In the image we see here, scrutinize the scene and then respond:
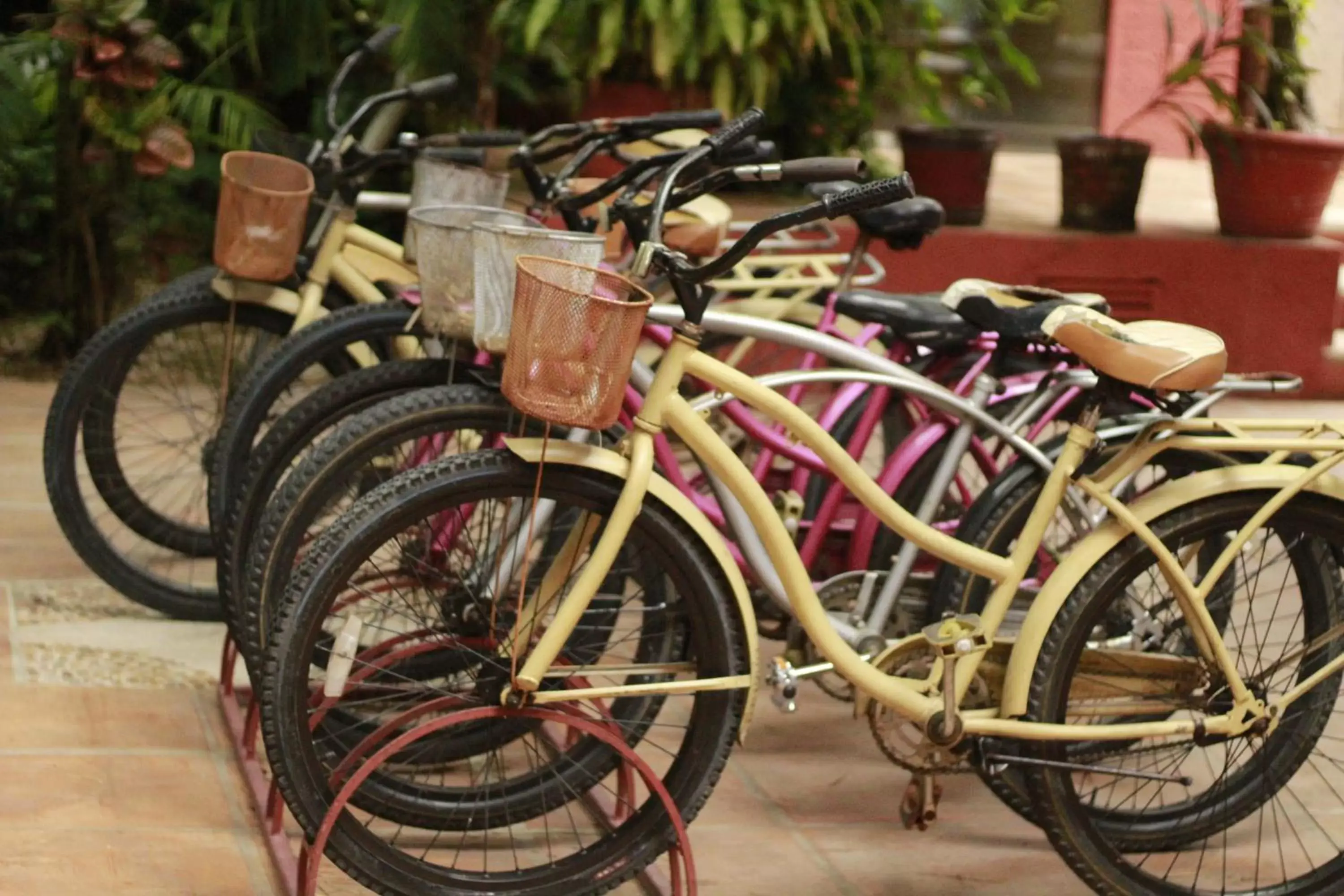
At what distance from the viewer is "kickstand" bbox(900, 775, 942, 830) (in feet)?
11.5

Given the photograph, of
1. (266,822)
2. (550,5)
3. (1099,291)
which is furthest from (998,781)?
(1099,291)

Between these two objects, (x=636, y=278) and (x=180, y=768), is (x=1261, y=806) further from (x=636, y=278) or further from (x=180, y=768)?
(x=180, y=768)

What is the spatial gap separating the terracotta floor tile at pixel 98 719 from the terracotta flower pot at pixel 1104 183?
4.54m

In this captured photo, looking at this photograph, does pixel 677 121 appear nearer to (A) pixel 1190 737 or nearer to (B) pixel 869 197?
(B) pixel 869 197

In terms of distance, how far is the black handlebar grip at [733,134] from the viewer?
126 inches

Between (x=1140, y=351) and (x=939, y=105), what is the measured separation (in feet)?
16.4

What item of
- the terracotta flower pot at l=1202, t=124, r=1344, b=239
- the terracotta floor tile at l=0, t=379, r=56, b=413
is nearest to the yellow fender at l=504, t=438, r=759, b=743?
the terracotta floor tile at l=0, t=379, r=56, b=413

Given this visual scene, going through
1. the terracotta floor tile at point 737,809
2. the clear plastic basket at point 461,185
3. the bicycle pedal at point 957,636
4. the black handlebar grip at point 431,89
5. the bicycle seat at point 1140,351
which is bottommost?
the terracotta floor tile at point 737,809

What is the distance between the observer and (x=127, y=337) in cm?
448

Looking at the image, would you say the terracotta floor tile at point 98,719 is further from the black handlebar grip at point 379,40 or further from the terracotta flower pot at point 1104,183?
the terracotta flower pot at point 1104,183

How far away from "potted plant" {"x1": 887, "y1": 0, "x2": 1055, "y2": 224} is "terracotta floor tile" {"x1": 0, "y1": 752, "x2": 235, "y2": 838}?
426 centimetres

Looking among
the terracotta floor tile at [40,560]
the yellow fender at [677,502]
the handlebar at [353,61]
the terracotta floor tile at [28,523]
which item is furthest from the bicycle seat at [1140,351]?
the terracotta floor tile at [28,523]

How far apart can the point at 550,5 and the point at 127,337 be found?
2.41 meters

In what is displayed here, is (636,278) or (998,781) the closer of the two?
(636,278)
